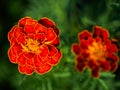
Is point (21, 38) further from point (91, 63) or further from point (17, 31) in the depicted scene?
point (91, 63)

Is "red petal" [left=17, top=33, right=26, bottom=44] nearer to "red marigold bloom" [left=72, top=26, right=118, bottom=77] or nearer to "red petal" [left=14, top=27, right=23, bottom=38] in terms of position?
"red petal" [left=14, top=27, right=23, bottom=38]

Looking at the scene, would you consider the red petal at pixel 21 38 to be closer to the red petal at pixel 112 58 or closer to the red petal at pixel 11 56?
the red petal at pixel 11 56

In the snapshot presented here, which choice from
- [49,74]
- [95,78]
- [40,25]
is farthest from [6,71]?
[40,25]

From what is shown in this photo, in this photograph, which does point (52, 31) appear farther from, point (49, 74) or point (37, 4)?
point (37, 4)

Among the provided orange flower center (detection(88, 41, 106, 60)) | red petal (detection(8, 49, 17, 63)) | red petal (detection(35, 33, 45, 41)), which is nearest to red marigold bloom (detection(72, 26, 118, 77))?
orange flower center (detection(88, 41, 106, 60))

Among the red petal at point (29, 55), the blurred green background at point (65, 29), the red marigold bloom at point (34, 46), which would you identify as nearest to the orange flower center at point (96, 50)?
the blurred green background at point (65, 29)

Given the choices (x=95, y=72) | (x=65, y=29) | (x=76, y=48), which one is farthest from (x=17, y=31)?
(x=65, y=29)
